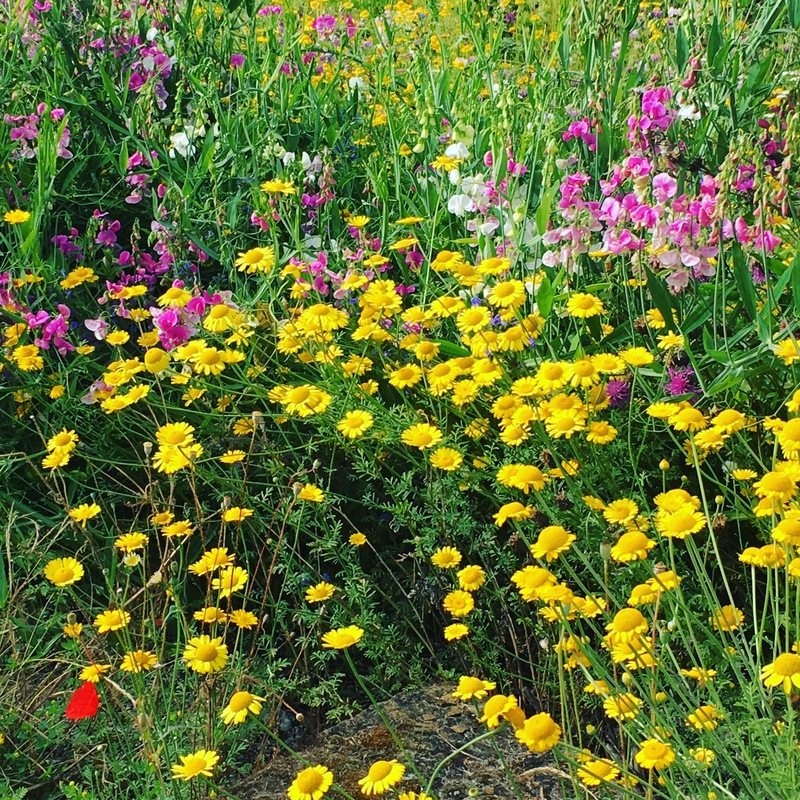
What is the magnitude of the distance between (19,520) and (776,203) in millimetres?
1834

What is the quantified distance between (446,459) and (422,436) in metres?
0.07

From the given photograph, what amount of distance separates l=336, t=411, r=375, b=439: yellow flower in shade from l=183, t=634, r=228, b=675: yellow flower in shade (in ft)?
1.72

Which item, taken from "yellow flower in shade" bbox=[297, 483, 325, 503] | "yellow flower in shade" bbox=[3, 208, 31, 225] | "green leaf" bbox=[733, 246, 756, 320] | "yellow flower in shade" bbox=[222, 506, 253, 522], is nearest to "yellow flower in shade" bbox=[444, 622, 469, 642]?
"yellow flower in shade" bbox=[297, 483, 325, 503]

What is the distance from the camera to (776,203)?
1.90 m

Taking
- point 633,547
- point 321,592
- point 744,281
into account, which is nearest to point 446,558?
point 321,592

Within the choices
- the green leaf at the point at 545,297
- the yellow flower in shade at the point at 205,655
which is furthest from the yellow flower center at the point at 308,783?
the green leaf at the point at 545,297

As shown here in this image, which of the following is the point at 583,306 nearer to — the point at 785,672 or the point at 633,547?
the point at 633,547

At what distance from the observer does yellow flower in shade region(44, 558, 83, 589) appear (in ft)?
5.61

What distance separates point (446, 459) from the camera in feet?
6.00

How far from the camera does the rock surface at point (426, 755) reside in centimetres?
159

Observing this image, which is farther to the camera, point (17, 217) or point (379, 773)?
point (17, 217)

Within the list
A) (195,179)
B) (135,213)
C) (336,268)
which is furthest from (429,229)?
(135,213)

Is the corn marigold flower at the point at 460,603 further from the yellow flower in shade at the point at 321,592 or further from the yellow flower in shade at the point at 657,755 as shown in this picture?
the yellow flower in shade at the point at 657,755

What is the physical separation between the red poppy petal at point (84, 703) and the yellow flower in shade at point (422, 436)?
713 millimetres
